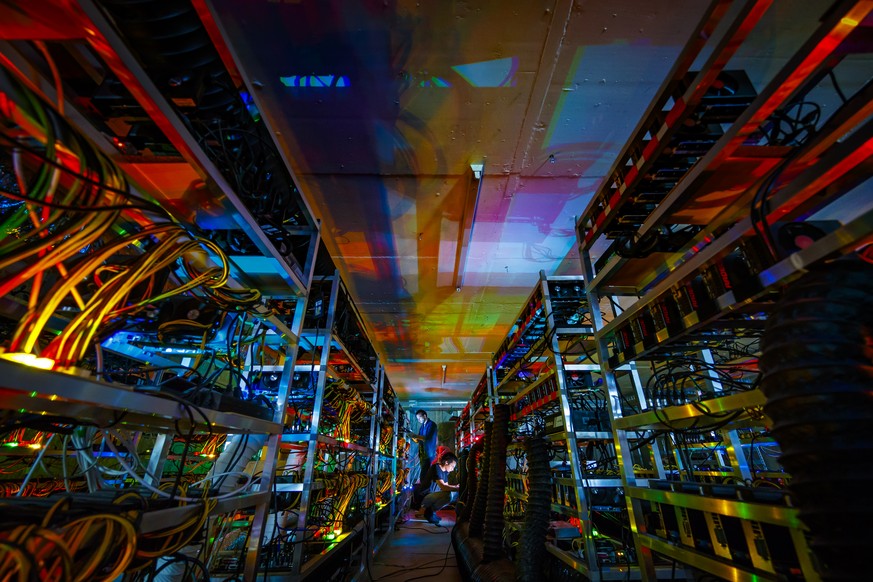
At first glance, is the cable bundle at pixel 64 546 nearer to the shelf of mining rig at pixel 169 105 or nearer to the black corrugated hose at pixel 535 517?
the shelf of mining rig at pixel 169 105

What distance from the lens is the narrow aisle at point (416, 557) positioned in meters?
3.89

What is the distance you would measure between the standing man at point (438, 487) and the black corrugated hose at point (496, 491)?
522 centimetres

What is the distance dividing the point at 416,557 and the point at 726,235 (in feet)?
17.4

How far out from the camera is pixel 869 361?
85 centimetres

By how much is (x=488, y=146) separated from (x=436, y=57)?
0.77 metres

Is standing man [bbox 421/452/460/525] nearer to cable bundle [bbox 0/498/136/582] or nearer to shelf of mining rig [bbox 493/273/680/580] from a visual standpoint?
shelf of mining rig [bbox 493/273/680/580]

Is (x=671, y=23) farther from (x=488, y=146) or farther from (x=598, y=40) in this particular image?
(x=488, y=146)

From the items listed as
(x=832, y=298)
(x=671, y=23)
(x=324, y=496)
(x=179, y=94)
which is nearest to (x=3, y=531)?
(x=179, y=94)

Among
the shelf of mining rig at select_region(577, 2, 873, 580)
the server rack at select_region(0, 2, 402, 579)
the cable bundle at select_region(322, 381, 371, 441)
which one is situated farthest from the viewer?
the cable bundle at select_region(322, 381, 371, 441)

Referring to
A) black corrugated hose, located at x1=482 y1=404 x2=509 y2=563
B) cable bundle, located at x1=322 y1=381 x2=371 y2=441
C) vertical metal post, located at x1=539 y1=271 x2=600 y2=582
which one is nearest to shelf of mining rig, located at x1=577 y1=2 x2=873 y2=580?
vertical metal post, located at x1=539 y1=271 x2=600 y2=582

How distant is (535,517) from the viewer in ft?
8.36

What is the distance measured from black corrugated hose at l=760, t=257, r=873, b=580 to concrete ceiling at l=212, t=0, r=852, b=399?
5.85ft

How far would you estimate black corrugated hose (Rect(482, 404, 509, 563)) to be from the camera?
292 centimetres

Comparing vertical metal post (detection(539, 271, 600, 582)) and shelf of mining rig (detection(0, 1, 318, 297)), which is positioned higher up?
shelf of mining rig (detection(0, 1, 318, 297))
